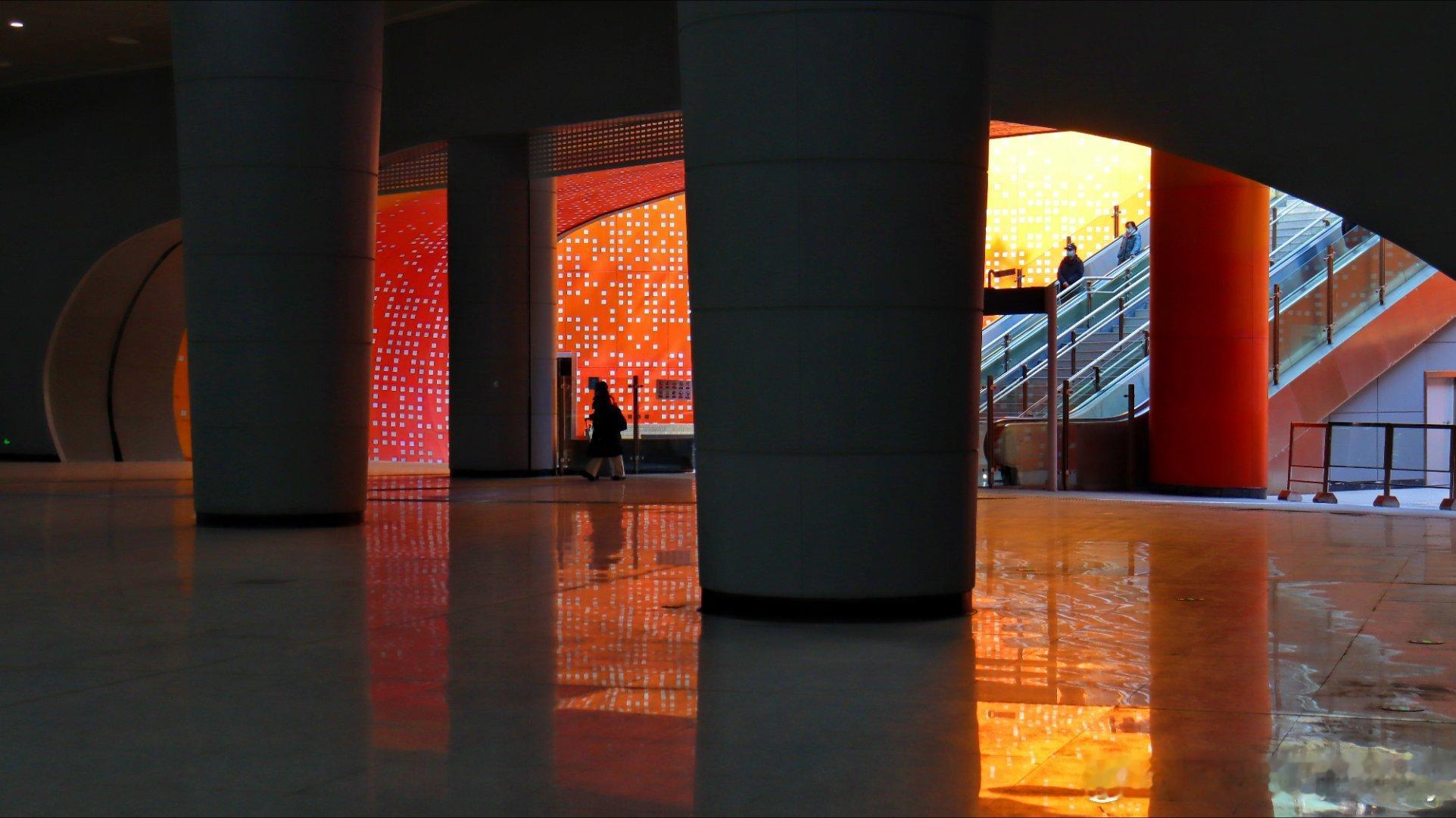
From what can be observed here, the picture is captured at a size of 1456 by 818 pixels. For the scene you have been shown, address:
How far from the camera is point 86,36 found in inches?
920

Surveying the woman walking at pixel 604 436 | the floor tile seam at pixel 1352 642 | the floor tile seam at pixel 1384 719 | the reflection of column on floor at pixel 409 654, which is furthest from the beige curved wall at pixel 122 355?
the floor tile seam at pixel 1384 719

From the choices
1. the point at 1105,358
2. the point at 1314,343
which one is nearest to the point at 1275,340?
the point at 1314,343

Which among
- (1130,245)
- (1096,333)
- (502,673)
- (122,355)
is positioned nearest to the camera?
(502,673)

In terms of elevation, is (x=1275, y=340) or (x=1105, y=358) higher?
(x=1275, y=340)

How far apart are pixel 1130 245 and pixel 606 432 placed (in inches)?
457

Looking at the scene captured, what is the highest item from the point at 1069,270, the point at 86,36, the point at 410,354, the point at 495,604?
the point at 86,36

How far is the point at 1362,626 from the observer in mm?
6902

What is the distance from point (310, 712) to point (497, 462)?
1848cm

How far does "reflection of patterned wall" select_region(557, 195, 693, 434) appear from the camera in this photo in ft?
116

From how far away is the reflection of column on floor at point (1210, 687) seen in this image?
390cm

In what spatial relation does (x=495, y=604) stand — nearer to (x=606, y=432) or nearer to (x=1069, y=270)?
(x=606, y=432)

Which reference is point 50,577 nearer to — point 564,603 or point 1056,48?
point 564,603

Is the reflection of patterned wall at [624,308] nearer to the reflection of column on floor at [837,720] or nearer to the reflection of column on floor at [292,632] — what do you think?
the reflection of column on floor at [292,632]

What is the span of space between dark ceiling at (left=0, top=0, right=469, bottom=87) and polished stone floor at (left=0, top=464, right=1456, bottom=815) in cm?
1354
